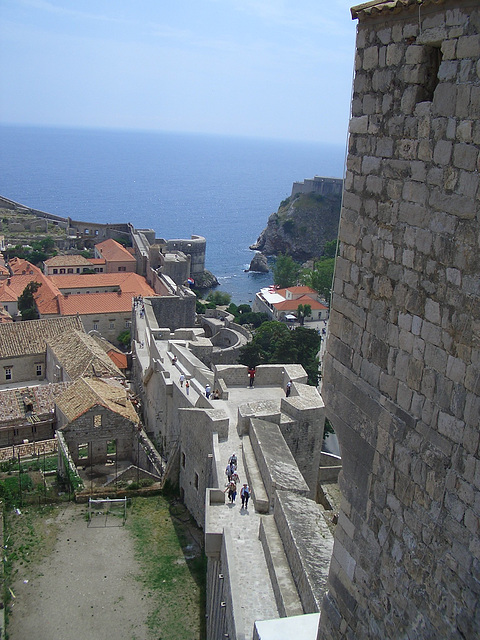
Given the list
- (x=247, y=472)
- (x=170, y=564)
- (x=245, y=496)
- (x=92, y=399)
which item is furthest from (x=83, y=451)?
(x=245, y=496)

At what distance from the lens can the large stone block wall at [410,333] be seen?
3.40 m

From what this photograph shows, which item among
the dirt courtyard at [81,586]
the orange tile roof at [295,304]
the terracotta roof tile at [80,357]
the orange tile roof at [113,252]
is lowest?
the orange tile roof at [295,304]

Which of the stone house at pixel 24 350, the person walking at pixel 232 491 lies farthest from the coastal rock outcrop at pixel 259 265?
the person walking at pixel 232 491

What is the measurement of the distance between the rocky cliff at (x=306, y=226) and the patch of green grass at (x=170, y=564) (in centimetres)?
6225

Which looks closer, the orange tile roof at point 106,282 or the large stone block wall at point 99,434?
the large stone block wall at point 99,434

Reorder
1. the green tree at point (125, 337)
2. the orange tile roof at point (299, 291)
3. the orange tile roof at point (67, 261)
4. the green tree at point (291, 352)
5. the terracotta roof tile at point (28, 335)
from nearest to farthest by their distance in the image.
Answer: the terracotta roof tile at point (28, 335) → the green tree at point (291, 352) → the green tree at point (125, 337) → the orange tile roof at point (67, 261) → the orange tile roof at point (299, 291)

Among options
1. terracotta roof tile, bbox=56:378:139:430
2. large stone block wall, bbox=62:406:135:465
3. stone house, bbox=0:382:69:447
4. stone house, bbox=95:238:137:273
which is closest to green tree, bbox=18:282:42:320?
stone house, bbox=95:238:137:273

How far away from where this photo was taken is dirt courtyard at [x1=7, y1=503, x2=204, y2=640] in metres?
11.8

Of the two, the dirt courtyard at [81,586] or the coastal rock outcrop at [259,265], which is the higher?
the dirt courtyard at [81,586]

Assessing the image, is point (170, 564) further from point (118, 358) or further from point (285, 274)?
point (285, 274)

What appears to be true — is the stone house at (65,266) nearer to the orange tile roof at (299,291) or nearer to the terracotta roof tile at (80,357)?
the orange tile roof at (299,291)

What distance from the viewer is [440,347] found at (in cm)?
360

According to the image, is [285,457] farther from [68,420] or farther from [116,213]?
[116,213]

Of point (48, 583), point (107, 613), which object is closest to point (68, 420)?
point (48, 583)
